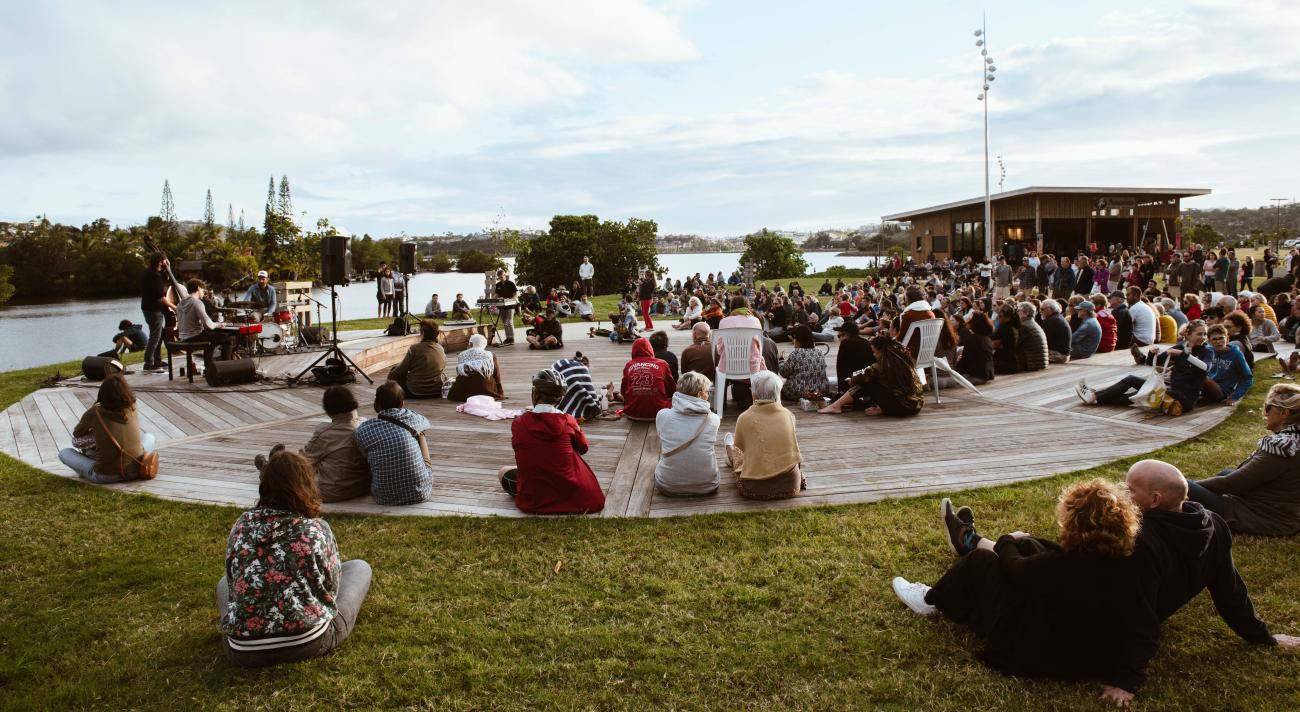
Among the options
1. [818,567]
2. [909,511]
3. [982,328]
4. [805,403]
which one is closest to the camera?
[818,567]

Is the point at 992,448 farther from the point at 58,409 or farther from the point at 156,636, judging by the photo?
the point at 58,409

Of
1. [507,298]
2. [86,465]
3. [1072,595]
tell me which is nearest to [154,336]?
[86,465]

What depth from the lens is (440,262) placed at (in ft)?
178

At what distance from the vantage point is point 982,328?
9.11 m

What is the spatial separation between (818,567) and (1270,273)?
25353 mm

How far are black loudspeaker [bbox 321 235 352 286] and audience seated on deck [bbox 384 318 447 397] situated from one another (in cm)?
→ 144

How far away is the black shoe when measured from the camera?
3.83 metres

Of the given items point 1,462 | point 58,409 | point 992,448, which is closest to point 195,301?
point 58,409

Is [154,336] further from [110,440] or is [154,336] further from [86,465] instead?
[110,440]

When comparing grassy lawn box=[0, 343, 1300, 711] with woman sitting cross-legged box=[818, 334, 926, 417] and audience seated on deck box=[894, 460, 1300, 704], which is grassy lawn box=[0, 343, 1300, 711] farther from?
woman sitting cross-legged box=[818, 334, 926, 417]

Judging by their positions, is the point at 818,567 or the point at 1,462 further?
the point at 1,462

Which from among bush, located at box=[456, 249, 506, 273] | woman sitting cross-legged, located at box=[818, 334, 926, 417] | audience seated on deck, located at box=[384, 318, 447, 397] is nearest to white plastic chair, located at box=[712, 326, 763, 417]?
woman sitting cross-legged, located at box=[818, 334, 926, 417]

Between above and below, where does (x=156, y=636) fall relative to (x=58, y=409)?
below

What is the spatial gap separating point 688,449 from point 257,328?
919 cm
